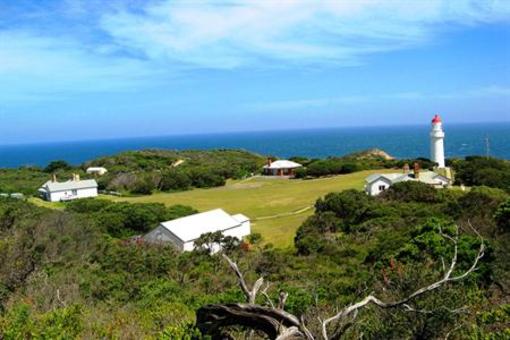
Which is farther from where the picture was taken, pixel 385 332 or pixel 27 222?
pixel 27 222

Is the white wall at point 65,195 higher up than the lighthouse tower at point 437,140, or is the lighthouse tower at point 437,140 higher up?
the lighthouse tower at point 437,140

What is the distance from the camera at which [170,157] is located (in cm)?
8831

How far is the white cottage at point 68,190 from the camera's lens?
5334 centimetres

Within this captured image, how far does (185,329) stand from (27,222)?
78.3ft

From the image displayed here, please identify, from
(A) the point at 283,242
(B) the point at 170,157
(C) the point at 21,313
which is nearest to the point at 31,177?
(B) the point at 170,157

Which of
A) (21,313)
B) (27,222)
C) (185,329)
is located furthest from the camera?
(27,222)

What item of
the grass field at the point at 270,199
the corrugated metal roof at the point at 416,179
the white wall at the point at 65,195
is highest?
the corrugated metal roof at the point at 416,179

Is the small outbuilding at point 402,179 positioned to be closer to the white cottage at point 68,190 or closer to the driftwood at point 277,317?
the white cottage at point 68,190

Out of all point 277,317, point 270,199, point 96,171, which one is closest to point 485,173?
point 270,199

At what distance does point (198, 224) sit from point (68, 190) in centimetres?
2814

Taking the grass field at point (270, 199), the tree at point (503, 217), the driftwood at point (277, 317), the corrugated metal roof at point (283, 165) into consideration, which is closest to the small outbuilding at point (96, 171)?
the grass field at point (270, 199)

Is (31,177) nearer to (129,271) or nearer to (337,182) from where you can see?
(337,182)

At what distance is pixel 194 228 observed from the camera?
29562 mm

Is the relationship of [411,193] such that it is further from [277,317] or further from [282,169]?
[277,317]
